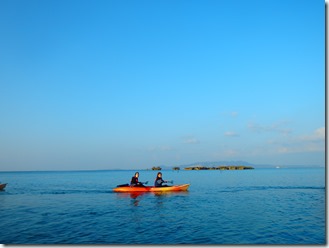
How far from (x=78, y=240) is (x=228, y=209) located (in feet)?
24.4

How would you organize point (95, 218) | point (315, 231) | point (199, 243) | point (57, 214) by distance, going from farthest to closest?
point (57, 214), point (95, 218), point (315, 231), point (199, 243)

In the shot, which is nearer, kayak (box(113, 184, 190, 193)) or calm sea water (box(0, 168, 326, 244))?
calm sea water (box(0, 168, 326, 244))

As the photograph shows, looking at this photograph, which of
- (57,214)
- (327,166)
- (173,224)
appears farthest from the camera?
(57,214)

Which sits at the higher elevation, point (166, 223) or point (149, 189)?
point (149, 189)

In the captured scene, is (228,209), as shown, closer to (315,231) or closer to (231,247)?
(315,231)

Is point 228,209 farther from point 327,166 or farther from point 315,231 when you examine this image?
point 327,166

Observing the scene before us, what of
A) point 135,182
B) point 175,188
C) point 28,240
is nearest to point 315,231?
point 28,240

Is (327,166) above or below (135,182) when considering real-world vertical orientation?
above

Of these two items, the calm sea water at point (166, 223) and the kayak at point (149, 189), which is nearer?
the calm sea water at point (166, 223)

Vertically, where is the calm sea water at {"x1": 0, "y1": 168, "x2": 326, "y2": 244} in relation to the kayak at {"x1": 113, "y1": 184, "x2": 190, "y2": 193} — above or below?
below

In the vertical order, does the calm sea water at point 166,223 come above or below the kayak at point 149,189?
below

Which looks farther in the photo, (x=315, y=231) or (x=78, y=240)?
(x=315, y=231)

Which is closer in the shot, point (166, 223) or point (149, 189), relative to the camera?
point (166, 223)

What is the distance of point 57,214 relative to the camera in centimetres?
1301
